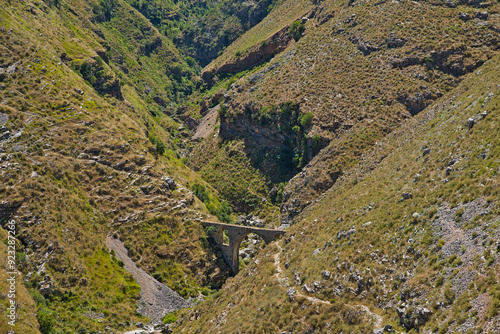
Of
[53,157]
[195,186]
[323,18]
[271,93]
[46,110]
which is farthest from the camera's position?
[323,18]

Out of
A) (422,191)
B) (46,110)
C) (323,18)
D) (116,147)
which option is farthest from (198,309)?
(323,18)

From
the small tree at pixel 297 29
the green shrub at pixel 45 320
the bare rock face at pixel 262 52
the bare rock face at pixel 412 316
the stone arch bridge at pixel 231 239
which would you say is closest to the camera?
the bare rock face at pixel 412 316

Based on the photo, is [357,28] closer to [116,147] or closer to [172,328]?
[116,147]

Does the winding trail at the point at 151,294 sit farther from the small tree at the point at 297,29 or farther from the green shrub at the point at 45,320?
the small tree at the point at 297,29

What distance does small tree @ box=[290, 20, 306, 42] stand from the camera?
148000 millimetres

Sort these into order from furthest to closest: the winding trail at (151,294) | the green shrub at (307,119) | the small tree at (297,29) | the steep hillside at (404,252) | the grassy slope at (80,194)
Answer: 1. the small tree at (297,29)
2. the green shrub at (307,119)
3. the winding trail at (151,294)
4. the grassy slope at (80,194)
5. the steep hillside at (404,252)

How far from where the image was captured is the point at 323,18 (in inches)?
5664

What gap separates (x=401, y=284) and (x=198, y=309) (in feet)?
144

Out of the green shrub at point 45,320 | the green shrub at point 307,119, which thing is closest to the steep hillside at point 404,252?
the green shrub at point 45,320

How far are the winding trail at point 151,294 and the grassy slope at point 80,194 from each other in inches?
81.9

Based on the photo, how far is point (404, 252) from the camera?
43.7 meters

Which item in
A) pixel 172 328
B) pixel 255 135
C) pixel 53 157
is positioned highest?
pixel 53 157

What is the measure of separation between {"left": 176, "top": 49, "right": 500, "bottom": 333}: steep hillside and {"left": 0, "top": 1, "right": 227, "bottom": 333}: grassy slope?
19977 millimetres

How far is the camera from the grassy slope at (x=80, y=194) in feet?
266
